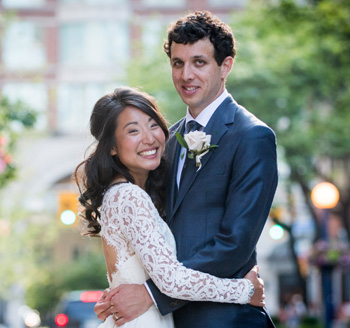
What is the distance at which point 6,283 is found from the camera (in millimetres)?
28062

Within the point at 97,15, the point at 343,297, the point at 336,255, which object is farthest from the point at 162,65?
the point at 343,297

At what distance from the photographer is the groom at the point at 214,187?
4.32m

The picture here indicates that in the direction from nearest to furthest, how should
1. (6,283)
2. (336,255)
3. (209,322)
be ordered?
(209,322) < (336,255) < (6,283)

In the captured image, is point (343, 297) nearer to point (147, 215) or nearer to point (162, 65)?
point (162, 65)

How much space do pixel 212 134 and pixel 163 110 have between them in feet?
58.2

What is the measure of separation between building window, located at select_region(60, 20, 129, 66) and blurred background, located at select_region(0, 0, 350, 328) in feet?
0.16

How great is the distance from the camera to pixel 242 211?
4.30 m

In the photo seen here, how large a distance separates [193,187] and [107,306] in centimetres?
A: 76

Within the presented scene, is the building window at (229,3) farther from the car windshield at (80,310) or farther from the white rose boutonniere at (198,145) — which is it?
the white rose boutonniere at (198,145)

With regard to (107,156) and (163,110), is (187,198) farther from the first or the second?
(163,110)

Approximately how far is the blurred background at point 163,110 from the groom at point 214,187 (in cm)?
89

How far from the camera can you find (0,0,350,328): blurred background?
18375mm

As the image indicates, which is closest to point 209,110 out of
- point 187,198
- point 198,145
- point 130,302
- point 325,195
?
point 198,145

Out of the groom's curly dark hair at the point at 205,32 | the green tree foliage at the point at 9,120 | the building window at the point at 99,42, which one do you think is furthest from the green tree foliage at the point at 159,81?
the groom's curly dark hair at the point at 205,32
